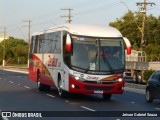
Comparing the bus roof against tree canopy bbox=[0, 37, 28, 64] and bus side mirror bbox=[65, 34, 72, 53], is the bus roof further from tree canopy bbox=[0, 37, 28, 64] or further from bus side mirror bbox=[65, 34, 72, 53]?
tree canopy bbox=[0, 37, 28, 64]

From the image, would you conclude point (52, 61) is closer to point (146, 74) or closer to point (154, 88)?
point (154, 88)

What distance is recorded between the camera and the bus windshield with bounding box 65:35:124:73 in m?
21.9

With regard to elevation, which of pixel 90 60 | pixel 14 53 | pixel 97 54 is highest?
pixel 97 54

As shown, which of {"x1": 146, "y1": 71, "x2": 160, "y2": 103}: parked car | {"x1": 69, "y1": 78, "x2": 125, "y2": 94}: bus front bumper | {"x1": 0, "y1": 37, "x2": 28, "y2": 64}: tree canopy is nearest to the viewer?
{"x1": 146, "y1": 71, "x2": 160, "y2": 103}: parked car

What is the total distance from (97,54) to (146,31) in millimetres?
68180

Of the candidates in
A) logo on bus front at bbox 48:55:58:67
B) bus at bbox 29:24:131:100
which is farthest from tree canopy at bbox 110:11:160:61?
bus at bbox 29:24:131:100

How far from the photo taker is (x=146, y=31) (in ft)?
292

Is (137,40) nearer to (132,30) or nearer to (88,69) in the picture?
(132,30)

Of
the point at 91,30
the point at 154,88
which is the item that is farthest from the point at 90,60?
the point at 154,88

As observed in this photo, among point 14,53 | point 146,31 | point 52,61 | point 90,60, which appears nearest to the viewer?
point 90,60

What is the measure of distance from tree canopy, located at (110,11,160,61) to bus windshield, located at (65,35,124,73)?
214 feet

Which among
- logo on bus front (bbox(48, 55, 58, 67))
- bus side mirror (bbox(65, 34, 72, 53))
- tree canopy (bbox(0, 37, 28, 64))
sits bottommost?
tree canopy (bbox(0, 37, 28, 64))

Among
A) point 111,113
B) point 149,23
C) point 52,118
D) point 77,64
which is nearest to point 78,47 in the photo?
point 77,64

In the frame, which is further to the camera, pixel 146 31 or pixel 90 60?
pixel 146 31
